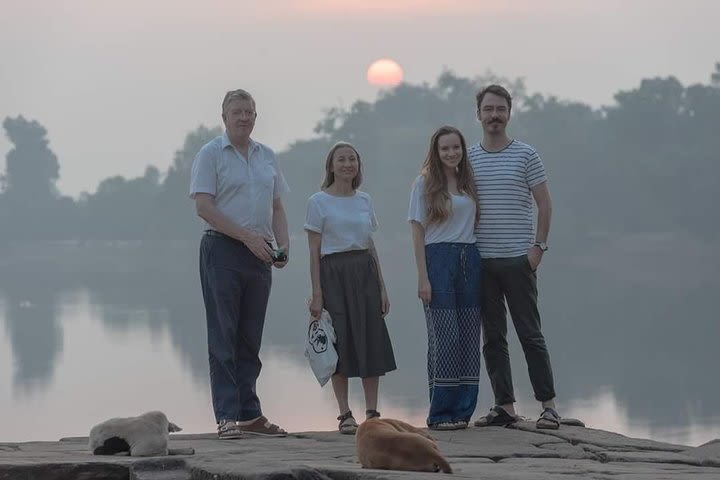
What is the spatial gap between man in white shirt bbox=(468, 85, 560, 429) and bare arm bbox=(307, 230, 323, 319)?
0.81 m

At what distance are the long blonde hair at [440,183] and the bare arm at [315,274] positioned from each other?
1.89 feet

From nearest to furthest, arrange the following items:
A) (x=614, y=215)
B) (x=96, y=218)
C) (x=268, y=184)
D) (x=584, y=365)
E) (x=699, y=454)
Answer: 1. (x=699, y=454)
2. (x=268, y=184)
3. (x=584, y=365)
4. (x=614, y=215)
5. (x=96, y=218)

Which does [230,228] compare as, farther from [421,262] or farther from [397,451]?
[397,451]

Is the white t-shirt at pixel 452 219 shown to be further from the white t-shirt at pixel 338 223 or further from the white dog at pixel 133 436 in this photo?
the white dog at pixel 133 436

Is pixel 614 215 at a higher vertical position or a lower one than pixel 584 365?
higher

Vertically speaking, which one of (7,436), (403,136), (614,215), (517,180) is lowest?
(7,436)

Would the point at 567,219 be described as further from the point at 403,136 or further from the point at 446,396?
the point at 446,396

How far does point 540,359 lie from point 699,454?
1.04 metres

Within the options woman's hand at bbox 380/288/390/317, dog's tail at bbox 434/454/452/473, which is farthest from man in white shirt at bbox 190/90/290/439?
dog's tail at bbox 434/454/452/473

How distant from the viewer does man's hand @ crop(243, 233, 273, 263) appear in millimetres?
7059

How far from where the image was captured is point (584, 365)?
2736 inches

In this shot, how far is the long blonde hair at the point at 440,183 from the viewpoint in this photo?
7.24 m

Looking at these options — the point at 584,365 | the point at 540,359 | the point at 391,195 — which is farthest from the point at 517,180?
the point at 391,195

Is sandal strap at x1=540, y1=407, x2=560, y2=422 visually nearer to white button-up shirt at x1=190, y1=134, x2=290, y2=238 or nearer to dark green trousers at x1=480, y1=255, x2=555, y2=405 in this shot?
dark green trousers at x1=480, y1=255, x2=555, y2=405
